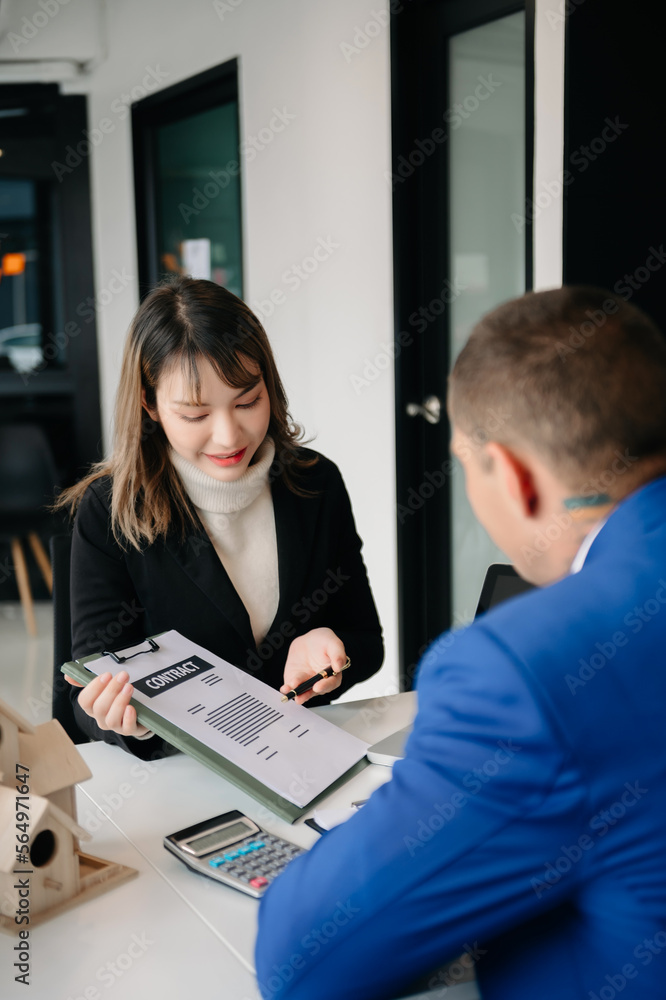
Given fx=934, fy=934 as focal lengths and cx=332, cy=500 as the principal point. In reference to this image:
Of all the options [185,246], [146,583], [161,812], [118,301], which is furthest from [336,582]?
[118,301]

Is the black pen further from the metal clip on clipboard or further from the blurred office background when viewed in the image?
the blurred office background

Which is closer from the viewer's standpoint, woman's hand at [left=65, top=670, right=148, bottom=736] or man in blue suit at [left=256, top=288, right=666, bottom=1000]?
man in blue suit at [left=256, top=288, right=666, bottom=1000]

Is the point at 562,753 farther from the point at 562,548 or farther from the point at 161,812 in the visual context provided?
the point at 161,812

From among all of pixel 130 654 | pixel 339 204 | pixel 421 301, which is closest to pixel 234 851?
pixel 130 654

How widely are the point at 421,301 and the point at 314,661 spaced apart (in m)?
1.89

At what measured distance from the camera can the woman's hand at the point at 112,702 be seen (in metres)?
1.15

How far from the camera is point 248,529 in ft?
5.56

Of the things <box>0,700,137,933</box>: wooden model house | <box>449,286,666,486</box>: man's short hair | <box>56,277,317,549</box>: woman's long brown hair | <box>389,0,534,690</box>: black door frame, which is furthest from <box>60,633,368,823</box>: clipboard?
<box>389,0,534,690</box>: black door frame

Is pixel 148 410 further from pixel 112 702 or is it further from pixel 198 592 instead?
pixel 112 702

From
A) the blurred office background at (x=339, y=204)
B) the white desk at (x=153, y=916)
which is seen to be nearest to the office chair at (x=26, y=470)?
the blurred office background at (x=339, y=204)

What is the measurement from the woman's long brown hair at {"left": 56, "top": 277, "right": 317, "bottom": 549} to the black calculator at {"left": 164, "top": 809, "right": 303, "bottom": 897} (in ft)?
1.92

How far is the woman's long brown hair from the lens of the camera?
1.52 meters

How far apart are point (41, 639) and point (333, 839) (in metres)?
3.87

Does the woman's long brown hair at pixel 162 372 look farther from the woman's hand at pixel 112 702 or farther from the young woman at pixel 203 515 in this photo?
the woman's hand at pixel 112 702
